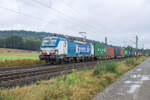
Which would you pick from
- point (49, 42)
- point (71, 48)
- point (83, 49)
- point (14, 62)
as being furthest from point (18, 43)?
point (49, 42)

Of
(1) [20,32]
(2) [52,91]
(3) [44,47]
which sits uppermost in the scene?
(1) [20,32]

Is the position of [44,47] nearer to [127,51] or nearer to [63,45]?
[63,45]

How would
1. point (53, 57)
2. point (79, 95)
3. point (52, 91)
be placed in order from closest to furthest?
point (52, 91), point (79, 95), point (53, 57)

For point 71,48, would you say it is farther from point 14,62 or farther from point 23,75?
point 23,75

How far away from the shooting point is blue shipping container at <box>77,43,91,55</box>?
83.9 feet

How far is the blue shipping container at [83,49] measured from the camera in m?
25.6

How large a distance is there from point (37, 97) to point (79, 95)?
1.66m

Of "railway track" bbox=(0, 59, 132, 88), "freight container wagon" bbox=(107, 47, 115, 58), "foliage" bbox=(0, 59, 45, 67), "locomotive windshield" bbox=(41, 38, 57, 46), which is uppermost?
"locomotive windshield" bbox=(41, 38, 57, 46)

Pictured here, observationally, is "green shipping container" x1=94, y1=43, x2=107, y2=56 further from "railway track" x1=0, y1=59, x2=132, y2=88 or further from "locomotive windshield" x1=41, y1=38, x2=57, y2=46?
"railway track" x1=0, y1=59, x2=132, y2=88

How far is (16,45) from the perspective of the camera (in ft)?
259

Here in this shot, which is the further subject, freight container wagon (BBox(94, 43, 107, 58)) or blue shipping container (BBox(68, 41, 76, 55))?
freight container wagon (BBox(94, 43, 107, 58))

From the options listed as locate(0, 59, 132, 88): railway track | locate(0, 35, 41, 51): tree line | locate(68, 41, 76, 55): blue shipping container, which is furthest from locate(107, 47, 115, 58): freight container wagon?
locate(0, 35, 41, 51): tree line

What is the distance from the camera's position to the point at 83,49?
27.0m

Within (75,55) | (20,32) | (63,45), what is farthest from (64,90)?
(20,32)
